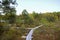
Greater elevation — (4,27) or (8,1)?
(8,1)

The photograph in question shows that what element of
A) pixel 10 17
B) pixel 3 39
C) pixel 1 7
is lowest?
pixel 3 39

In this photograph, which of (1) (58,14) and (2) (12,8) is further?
(1) (58,14)

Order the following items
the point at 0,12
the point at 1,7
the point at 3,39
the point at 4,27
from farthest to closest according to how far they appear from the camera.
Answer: the point at 1,7 < the point at 0,12 < the point at 4,27 < the point at 3,39

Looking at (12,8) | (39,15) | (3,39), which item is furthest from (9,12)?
(39,15)

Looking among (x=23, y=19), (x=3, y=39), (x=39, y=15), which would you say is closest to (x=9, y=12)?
(x=3, y=39)

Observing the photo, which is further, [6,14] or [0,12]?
[6,14]

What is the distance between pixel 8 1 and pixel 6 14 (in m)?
1.05

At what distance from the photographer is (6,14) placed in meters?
11.9

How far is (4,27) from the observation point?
388 inches

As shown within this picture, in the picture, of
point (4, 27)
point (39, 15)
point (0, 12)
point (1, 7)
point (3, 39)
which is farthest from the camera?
point (39, 15)

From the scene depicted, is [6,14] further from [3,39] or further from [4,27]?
[3,39]

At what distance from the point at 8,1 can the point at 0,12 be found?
1707 mm

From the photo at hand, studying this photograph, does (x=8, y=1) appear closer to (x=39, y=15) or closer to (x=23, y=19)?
(x=23, y=19)

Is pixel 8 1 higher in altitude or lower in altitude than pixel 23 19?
higher
